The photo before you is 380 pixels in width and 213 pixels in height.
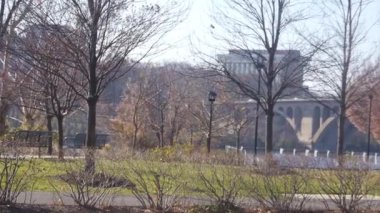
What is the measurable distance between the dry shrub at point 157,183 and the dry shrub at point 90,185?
29cm

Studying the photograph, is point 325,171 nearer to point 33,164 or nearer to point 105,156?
point 105,156

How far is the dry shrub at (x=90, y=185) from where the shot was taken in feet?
33.6

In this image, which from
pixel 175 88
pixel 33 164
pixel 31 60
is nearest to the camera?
pixel 33 164

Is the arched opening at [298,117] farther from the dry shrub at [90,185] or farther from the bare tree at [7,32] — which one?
the dry shrub at [90,185]

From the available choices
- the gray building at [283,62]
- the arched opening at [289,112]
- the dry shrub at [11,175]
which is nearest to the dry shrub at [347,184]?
the dry shrub at [11,175]

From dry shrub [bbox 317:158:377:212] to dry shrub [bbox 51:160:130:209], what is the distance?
3.75m

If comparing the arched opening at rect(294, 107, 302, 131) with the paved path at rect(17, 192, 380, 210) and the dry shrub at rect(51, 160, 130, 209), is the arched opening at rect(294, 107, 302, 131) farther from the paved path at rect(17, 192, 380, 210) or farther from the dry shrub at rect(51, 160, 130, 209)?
the dry shrub at rect(51, 160, 130, 209)

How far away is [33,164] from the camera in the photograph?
33.6 feet

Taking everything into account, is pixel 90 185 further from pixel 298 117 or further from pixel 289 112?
pixel 289 112

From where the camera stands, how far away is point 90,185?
10.3 meters

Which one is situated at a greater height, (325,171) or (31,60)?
(31,60)

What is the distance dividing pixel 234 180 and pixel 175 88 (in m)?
33.8

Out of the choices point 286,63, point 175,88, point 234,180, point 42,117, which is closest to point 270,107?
point 286,63

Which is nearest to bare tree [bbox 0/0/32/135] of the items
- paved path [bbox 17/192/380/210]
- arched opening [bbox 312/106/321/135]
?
paved path [bbox 17/192/380/210]
